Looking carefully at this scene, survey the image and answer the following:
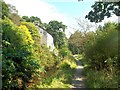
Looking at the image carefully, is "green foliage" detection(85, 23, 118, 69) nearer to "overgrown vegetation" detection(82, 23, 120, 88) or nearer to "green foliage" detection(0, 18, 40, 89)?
"overgrown vegetation" detection(82, 23, 120, 88)

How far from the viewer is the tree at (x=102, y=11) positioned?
60.2ft

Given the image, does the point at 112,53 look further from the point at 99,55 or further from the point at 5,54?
the point at 5,54

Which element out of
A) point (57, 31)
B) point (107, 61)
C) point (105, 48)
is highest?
point (57, 31)

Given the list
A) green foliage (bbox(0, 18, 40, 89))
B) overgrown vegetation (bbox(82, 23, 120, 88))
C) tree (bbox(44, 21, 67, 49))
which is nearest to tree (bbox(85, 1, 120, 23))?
overgrown vegetation (bbox(82, 23, 120, 88))

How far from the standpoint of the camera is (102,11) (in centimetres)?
1909

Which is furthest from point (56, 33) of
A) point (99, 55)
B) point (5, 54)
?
point (5, 54)

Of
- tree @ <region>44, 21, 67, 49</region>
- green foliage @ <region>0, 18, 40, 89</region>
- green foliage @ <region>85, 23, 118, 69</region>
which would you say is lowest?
green foliage @ <region>0, 18, 40, 89</region>

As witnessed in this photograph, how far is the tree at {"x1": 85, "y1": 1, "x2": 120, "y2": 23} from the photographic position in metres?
18.3

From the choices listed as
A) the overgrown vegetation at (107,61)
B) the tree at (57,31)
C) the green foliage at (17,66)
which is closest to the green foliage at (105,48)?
the overgrown vegetation at (107,61)

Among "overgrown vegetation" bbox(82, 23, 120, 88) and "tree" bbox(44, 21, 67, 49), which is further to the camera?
"tree" bbox(44, 21, 67, 49)

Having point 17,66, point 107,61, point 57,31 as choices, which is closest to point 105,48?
point 107,61

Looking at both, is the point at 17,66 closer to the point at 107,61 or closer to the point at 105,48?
the point at 105,48

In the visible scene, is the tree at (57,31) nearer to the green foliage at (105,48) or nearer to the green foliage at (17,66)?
the green foliage at (105,48)

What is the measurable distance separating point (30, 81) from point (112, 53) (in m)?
7.21
